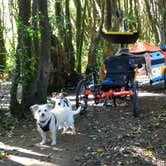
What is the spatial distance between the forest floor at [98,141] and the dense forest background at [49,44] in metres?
0.97

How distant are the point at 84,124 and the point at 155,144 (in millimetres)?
2216

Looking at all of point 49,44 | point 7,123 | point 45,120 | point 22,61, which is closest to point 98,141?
point 45,120

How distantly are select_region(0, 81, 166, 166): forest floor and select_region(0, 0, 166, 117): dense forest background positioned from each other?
3.17ft

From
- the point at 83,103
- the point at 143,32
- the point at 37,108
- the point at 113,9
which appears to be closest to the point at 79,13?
the point at 113,9

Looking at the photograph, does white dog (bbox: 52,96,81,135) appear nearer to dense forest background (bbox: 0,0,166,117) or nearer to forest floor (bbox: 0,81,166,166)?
forest floor (bbox: 0,81,166,166)

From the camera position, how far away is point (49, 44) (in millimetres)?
11039

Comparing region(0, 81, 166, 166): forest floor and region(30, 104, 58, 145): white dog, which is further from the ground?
region(30, 104, 58, 145): white dog

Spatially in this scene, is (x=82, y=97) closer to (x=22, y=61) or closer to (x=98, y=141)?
(x=22, y=61)

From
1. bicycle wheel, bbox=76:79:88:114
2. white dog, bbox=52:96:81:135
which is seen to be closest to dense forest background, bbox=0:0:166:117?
bicycle wheel, bbox=76:79:88:114

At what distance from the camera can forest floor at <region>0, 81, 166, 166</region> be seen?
7.35 meters

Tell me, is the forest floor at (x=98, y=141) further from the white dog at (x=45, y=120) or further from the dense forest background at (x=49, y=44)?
the dense forest background at (x=49, y=44)

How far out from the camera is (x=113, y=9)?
1561cm

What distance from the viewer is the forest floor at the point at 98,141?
24.1 feet

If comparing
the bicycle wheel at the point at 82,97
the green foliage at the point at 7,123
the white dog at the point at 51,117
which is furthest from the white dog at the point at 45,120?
the bicycle wheel at the point at 82,97
